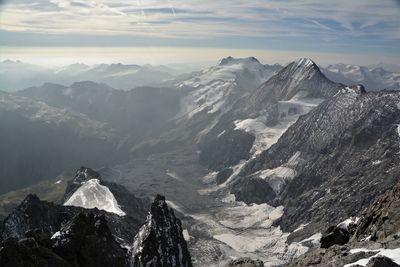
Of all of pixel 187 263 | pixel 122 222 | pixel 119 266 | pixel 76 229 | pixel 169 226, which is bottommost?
pixel 122 222

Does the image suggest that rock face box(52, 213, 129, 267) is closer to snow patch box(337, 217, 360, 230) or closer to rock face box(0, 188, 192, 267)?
rock face box(0, 188, 192, 267)

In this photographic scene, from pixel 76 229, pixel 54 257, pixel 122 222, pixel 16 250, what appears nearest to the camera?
pixel 16 250

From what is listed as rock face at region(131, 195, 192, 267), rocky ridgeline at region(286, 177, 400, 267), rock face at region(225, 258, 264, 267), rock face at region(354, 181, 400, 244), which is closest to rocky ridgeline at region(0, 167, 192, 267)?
rock face at region(131, 195, 192, 267)

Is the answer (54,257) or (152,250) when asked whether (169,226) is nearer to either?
(152,250)

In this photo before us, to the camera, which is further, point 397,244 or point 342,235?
point 342,235

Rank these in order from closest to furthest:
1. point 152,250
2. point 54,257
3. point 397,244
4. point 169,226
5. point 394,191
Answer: point 397,244 → point 54,257 → point 394,191 → point 152,250 → point 169,226

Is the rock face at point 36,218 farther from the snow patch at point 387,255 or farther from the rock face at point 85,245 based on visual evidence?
the snow patch at point 387,255

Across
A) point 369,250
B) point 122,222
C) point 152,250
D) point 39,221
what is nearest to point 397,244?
→ point 369,250

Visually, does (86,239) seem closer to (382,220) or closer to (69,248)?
(69,248)

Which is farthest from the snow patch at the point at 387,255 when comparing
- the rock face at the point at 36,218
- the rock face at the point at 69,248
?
the rock face at the point at 36,218
